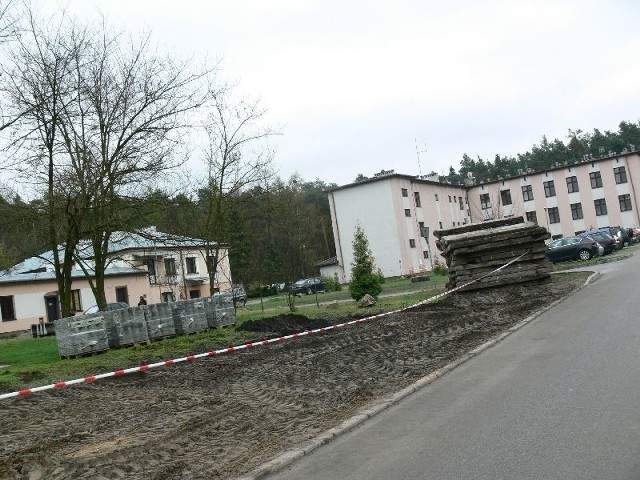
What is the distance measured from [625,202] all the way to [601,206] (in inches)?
92.6

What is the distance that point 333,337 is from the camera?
16875 millimetres

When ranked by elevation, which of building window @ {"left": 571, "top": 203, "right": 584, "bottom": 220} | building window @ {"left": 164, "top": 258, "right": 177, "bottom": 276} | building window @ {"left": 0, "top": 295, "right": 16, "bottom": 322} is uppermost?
building window @ {"left": 571, "top": 203, "right": 584, "bottom": 220}

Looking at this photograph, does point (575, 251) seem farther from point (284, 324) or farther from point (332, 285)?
point (284, 324)

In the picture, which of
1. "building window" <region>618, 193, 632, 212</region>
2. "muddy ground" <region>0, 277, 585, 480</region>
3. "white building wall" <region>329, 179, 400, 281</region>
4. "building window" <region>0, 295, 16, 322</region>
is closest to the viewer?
"muddy ground" <region>0, 277, 585, 480</region>

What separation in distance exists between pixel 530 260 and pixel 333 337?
10.7 metres

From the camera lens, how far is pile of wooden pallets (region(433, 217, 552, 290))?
2458cm

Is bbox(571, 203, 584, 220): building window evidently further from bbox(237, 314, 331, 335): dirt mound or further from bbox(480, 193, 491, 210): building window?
bbox(237, 314, 331, 335): dirt mound

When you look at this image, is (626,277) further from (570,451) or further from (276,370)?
(570,451)

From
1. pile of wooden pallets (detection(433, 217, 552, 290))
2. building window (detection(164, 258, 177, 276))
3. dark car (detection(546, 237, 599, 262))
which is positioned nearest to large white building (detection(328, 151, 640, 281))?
dark car (detection(546, 237, 599, 262))

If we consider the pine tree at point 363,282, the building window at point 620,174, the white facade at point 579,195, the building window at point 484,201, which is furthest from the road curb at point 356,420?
the building window at point 484,201

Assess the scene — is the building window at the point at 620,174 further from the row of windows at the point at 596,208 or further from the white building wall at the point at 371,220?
the white building wall at the point at 371,220

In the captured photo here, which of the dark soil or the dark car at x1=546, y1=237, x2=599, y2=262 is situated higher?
the dark car at x1=546, y1=237, x2=599, y2=262

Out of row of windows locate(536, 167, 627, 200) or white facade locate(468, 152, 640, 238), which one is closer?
white facade locate(468, 152, 640, 238)

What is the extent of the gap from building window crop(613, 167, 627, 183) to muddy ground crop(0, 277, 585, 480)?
61733mm
